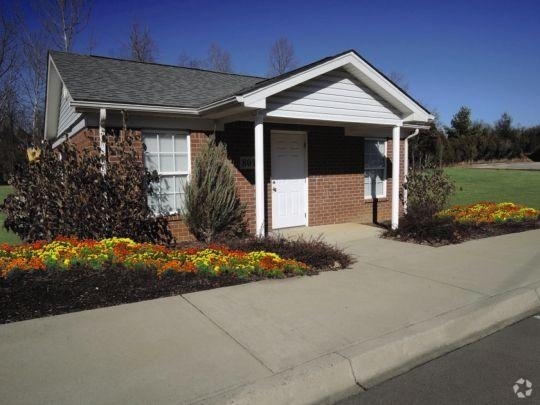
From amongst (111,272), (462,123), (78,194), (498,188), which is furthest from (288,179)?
(462,123)

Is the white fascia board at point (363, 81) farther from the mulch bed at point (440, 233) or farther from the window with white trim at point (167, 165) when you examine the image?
the mulch bed at point (440, 233)

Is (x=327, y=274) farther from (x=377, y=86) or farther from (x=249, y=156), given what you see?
(x=377, y=86)

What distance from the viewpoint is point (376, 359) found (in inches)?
140

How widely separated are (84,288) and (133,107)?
3930 mm

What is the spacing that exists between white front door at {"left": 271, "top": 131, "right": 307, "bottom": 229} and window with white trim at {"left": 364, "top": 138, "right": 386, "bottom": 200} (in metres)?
2.32

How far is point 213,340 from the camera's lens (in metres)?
3.80

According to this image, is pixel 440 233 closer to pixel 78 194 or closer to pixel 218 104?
pixel 218 104

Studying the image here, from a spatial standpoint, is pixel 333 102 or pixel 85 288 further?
pixel 333 102

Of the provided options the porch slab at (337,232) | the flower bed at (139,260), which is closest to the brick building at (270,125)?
the porch slab at (337,232)

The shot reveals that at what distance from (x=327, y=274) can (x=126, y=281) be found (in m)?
2.79

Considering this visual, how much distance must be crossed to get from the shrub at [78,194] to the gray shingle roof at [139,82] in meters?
0.97

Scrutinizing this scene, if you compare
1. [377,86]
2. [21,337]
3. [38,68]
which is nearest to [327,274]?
[21,337]

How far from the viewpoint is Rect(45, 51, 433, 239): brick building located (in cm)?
794

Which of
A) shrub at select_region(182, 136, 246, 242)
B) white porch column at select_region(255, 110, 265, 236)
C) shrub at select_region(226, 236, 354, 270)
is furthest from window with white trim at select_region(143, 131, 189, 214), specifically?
shrub at select_region(226, 236, 354, 270)
